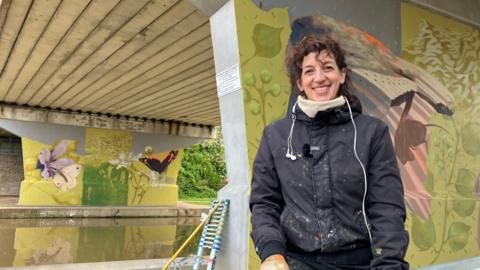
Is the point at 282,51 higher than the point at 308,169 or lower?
higher

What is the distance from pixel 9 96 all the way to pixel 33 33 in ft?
21.8

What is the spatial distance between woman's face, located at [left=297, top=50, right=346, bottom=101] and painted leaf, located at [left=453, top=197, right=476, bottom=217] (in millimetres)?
4282

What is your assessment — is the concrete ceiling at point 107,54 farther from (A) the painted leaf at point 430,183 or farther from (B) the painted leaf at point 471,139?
(B) the painted leaf at point 471,139

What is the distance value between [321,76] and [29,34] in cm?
684

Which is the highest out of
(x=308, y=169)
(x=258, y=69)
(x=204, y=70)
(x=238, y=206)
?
(x=204, y=70)

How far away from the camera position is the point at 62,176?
48.9 feet

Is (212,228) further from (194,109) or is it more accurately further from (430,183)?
(194,109)

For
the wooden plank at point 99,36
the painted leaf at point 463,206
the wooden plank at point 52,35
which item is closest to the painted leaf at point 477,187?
the painted leaf at point 463,206

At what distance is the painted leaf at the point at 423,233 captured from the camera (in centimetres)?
456

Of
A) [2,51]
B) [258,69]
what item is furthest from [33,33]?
[258,69]

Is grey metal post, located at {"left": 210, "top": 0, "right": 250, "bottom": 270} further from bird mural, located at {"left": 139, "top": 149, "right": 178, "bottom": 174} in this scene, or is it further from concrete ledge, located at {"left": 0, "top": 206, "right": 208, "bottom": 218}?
bird mural, located at {"left": 139, "top": 149, "right": 178, "bottom": 174}

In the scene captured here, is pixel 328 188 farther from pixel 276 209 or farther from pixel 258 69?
pixel 258 69

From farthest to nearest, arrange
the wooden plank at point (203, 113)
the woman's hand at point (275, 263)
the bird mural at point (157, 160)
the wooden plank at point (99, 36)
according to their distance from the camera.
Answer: the bird mural at point (157, 160) < the wooden plank at point (203, 113) < the wooden plank at point (99, 36) < the woman's hand at point (275, 263)

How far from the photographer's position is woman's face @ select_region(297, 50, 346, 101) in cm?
145
